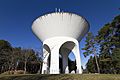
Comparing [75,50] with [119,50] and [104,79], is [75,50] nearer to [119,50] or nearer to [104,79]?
[119,50]

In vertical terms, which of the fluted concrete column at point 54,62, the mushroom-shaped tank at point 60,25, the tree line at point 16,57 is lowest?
the fluted concrete column at point 54,62

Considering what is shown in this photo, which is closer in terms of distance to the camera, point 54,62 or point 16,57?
point 54,62

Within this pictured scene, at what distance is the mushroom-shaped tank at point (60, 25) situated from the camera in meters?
23.5

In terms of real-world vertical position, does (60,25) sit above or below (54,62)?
above

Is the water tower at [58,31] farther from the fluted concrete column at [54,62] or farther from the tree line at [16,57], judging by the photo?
the tree line at [16,57]

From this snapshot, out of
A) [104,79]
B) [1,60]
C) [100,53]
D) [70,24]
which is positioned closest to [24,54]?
[1,60]

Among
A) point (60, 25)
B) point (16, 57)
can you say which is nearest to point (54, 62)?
point (60, 25)

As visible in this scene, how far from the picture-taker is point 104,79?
8523mm

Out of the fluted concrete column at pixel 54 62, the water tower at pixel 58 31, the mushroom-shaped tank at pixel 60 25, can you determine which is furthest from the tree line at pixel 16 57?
the mushroom-shaped tank at pixel 60 25

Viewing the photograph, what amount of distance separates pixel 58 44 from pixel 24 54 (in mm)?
12074

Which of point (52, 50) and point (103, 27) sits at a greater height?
point (103, 27)

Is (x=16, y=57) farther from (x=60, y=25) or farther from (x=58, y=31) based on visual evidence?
(x=60, y=25)

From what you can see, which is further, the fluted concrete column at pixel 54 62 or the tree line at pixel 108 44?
the tree line at pixel 108 44

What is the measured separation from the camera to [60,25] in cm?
2369
